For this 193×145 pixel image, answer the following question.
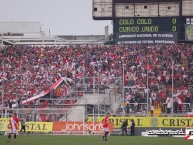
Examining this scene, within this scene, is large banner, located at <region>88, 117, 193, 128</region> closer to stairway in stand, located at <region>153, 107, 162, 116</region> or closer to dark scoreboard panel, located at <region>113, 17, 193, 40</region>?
stairway in stand, located at <region>153, 107, 162, 116</region>

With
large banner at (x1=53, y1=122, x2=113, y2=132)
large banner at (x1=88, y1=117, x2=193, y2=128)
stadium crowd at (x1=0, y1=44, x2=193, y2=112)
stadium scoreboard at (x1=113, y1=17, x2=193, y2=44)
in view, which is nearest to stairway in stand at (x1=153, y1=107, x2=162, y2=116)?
stadium crowd at (x1=0, y1=44, x2=193, y2=112)

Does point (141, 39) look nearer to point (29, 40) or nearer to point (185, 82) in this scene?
point (185, 82)

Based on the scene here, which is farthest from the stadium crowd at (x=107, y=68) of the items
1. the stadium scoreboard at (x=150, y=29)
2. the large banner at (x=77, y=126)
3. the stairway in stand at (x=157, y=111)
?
the large banner at (x=77, y=126)

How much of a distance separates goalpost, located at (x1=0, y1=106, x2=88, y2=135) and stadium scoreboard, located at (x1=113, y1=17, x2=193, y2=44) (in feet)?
67.9

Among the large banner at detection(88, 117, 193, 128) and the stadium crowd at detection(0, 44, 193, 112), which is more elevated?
the stadium crowd at detection(0, 44, 193, 112)

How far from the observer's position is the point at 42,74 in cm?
7562

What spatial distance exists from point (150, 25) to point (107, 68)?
264 inches

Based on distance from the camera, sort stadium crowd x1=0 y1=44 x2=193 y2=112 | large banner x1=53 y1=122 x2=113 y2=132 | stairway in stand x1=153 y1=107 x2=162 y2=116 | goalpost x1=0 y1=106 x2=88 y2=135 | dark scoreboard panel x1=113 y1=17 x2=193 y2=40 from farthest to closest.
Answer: dark scoreboard panel x1=113 y1=17 x2=193 y2=40, stadium crowd x1=0 y1=44 x2=193 y2=112, stairway in stand x1=153 y1=107 x2=162 y2=116, goalpost x1=0 y1=106 x2=88 y2=135, large banner x1=53 y1=122 x2=113 y2=132

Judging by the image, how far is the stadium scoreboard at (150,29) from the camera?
7950 centimetres

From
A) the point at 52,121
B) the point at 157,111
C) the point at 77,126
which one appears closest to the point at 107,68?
the point at 157,111

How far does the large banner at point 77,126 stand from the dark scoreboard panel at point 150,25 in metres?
23.7

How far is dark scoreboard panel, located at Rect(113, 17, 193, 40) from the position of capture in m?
79.4

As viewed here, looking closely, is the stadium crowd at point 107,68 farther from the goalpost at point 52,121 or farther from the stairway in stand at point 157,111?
the goalpost at point 52,121

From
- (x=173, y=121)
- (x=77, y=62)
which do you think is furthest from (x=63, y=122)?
(x=77, y=62)
